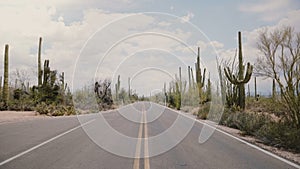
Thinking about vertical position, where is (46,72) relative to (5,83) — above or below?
above

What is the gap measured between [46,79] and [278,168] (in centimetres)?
3554

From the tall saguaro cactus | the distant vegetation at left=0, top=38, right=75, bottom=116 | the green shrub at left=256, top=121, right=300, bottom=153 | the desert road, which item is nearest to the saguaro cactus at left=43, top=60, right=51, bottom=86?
the distant vegetation at left=0, top=38, right=75, bottom=116

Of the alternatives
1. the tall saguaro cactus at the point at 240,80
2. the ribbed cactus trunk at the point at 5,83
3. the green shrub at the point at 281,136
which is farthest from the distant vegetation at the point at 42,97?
the green shrub at the point at 281,136

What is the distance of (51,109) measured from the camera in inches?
1375

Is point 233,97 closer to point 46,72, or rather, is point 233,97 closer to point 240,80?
point 240,80

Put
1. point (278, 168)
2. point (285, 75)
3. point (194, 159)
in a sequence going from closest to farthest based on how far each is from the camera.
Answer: point (278, 168)
point (194, 159)
point (285, 75)

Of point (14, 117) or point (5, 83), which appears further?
point (5, 83)

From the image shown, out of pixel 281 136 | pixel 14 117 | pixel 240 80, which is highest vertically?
pixel 240 80

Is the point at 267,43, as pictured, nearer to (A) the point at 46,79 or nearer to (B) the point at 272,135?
(B) the point at 272,135

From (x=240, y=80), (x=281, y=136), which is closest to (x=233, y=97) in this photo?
(x=240, y=80)

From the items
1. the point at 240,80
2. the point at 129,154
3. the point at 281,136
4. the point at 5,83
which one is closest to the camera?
the point at 129,154

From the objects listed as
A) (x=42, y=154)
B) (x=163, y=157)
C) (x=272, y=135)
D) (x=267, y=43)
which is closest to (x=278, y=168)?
(x=163, y=157)

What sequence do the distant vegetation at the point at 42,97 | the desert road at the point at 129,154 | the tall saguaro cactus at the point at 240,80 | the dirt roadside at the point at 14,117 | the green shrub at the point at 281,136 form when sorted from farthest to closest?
the distant vegetation at the point at 42,97 → the tall saguaro cactus at the point at 240,80 → the dirt roadside at the point at 14,117 → the green shrub at the point at 281,136 → the desert road at the point at 129,154

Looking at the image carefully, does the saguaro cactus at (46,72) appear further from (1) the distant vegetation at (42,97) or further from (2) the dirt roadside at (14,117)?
(2) the dirt roadside at (14,117)
